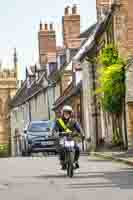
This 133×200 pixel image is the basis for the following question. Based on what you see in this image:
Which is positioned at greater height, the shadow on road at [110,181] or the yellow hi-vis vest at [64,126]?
the yellow hi-vis vest at [64,126]

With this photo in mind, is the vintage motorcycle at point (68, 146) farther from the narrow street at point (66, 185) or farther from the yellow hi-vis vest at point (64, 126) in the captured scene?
the narrow street at point (66, 185)

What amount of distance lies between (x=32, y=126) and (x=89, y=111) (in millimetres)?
16578

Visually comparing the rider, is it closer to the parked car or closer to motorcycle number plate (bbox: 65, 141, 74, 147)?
motorcycle number plate (bbox: 65, 141, 74, 147)

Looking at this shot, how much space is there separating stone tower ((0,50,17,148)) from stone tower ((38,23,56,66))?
38.0 m

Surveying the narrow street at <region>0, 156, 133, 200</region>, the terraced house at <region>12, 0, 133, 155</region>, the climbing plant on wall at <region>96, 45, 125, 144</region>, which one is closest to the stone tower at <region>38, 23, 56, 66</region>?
the terraced house at <region>12, 0, 133, 155</region>

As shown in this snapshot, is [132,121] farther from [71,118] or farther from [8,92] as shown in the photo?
[8,92]

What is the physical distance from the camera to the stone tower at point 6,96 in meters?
116

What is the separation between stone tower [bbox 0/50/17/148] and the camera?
116 m

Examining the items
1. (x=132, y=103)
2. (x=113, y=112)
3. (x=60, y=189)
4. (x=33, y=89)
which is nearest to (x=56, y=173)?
(x=60, y=189)

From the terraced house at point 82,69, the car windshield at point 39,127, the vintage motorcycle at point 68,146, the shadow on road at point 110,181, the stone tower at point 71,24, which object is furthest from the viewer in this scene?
the stone tower at point 71,24

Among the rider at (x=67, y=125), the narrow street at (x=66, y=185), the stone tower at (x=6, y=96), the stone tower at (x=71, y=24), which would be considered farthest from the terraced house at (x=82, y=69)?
the stone tower at (x=6, y=96)

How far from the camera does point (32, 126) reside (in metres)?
38.3

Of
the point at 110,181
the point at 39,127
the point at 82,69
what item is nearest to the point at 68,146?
the point at 110,181

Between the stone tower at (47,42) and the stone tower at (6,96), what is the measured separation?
38.0m
